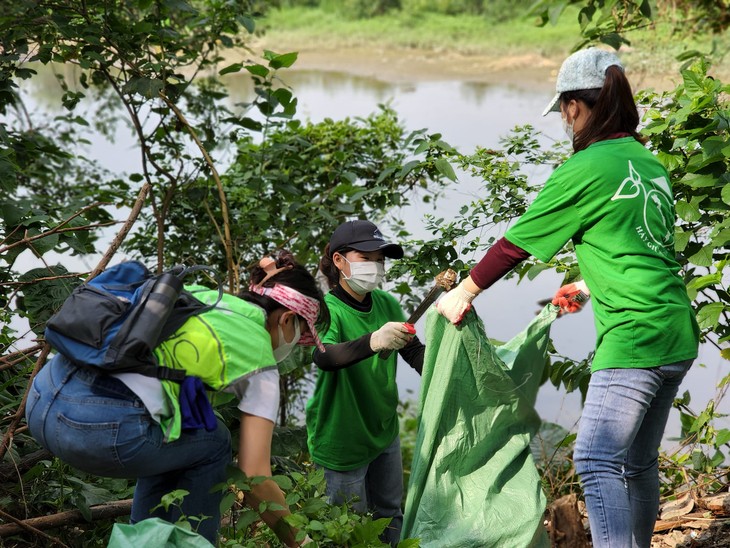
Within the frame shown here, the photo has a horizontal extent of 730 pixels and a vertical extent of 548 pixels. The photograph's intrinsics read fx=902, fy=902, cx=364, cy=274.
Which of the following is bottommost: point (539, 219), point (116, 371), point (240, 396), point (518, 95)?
point (518, 95)

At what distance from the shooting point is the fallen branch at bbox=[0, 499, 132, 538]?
8.43ft

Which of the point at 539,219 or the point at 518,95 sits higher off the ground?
the point at 539,219

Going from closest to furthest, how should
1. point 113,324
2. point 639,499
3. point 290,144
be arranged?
point 113,324 < point 639,499 < point 290,144

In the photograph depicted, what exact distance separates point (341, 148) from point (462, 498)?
2.38m

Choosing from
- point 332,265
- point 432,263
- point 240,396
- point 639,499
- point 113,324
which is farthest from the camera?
point 432,263

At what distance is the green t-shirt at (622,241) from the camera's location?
2.24 metres

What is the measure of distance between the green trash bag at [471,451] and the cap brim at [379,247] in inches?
13.5

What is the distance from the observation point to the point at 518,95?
11.6m

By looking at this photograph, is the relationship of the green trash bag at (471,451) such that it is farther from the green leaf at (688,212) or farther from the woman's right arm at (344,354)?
the green leaf at (688,212)

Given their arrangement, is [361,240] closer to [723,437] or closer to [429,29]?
[723,437]

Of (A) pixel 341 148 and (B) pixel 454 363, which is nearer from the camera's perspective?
(B) pixel 454 363

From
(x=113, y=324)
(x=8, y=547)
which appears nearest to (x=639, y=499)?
(x=113, y=324)

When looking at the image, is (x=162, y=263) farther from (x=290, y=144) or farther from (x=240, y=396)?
(x=240, y=396)

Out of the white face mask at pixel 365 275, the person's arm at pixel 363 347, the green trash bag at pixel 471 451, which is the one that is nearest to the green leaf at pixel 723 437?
the green trash bag at pixel 471 451
